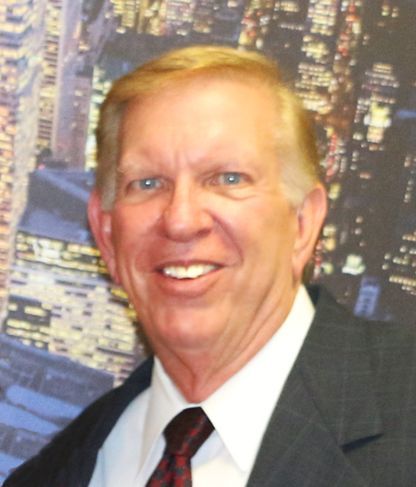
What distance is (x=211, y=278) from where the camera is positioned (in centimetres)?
192

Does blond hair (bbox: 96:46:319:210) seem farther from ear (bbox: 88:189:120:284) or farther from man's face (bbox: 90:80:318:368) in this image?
ear (bbox: 88:189:120:284)

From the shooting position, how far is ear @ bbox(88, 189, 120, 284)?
214cm

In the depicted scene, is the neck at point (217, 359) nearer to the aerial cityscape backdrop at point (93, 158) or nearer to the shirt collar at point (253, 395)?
the shirt collar at point (253, 395)

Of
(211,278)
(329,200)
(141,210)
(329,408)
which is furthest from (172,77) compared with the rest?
(329,408)

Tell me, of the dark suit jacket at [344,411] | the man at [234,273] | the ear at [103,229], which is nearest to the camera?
the dark suit jacket at [344,411]

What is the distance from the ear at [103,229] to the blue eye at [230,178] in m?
0.31

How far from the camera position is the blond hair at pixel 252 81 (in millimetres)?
1948

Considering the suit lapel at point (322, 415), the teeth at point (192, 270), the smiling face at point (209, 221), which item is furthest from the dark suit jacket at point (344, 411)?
the teeth at point (192, 270)

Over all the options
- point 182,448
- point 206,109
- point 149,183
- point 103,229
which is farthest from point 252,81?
point 182,448

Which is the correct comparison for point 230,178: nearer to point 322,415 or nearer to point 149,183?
point 149,183

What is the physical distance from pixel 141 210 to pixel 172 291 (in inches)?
6.3

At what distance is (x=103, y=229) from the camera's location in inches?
84.7

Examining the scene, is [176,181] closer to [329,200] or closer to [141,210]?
[141,210]

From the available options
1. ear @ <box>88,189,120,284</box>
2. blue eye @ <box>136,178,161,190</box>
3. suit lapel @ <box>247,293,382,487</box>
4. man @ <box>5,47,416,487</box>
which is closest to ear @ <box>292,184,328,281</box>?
man @ <box>5,47,416,487</box>
